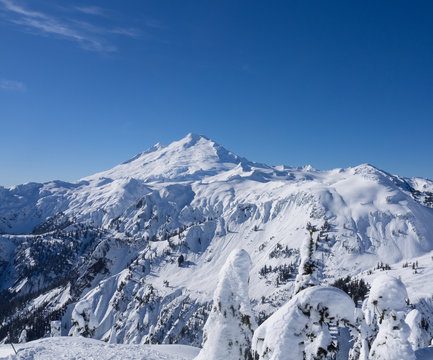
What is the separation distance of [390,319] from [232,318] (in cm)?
873

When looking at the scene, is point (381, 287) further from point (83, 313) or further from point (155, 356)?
point (83, 313)

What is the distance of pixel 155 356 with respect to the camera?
32.3 metres

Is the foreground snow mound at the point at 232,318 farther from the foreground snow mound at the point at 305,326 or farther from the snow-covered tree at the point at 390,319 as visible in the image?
the snow-covered tree at the point at 390,319

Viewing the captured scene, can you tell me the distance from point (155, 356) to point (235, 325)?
730 inches

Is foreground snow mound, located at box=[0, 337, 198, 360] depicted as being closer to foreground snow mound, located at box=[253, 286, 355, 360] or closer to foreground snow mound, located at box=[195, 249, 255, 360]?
foreground snow mound, located at box=[195, 249, 255, 360]

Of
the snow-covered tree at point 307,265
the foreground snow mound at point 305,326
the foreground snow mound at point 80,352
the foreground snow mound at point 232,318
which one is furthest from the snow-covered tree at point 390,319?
the foreground snow mound at point 80,352

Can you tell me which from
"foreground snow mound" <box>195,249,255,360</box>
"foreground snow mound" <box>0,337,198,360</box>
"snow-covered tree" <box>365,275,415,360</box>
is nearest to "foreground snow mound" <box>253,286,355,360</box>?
"snow-covered tree" <box>365,275,415,360</box>

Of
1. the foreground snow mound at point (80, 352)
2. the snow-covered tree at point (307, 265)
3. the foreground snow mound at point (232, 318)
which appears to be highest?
the snow-covered tree at point (307, 265)

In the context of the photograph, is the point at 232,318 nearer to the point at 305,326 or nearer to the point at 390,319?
the point at 305,326

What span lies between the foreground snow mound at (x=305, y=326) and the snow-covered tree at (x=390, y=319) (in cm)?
298

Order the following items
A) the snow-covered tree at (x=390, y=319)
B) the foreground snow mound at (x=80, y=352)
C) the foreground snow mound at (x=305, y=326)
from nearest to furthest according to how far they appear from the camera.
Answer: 1. the foreground snow mound at (x=305, y=326)
2. the snow-covered tree at (x=390, y=319)
3. the foreground snow mound at (x=80, y=352)

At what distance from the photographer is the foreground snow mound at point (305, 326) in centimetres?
1110

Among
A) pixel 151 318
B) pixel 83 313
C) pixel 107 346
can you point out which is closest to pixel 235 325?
pixel 107 346

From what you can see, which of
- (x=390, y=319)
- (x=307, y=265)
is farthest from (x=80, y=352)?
(x=390, y=319)
